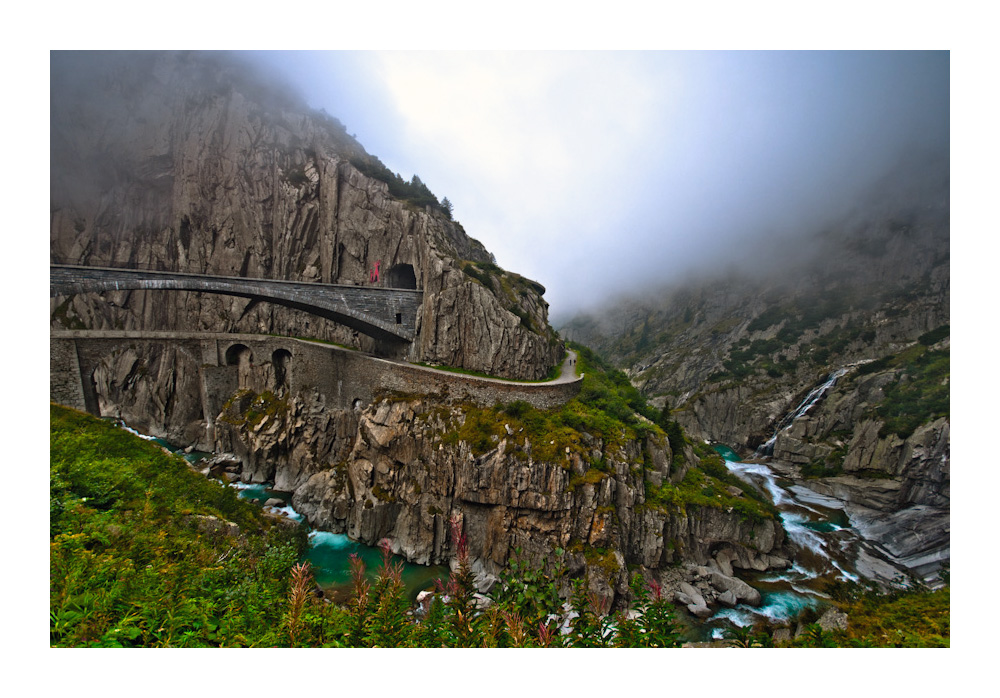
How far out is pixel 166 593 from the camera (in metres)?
3.86

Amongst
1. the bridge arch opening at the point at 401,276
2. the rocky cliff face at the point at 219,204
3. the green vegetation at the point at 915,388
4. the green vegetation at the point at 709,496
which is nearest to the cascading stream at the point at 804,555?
the green vegetation at the point at 709,496

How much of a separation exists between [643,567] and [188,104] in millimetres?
48769

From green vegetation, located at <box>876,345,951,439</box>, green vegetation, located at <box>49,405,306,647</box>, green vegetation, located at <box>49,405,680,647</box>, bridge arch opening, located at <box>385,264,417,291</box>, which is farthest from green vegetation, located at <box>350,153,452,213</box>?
green vegetation, located at <box>876,345,951,439</box>

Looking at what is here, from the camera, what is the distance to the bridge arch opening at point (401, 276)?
92.6 feet

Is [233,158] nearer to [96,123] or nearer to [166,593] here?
[96,123]

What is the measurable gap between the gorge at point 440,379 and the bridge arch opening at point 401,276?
0.26m

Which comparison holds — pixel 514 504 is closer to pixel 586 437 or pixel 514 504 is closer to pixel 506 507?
pixel 506 507

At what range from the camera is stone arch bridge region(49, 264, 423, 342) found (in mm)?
15235

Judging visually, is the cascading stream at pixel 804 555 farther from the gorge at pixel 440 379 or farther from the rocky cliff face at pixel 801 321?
the rocky cliff face at pixel 801 321

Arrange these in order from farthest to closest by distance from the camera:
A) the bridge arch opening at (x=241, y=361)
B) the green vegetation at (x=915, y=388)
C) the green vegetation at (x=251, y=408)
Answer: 1. the bridge arch opening at (x=241, y=361)
2. the green vegetation at (x=251, y=408)
3. the green vegetation at (x=915, y=388)

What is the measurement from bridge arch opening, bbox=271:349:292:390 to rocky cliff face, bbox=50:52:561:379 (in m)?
5.47

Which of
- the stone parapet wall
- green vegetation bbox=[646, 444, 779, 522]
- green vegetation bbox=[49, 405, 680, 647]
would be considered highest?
the stone parapet wall

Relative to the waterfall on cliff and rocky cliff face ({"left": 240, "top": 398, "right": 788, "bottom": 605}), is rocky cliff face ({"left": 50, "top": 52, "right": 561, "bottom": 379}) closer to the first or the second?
rocky cliff face ({"left": 240, "top": 398, "right": 788, "bottom": 605})
